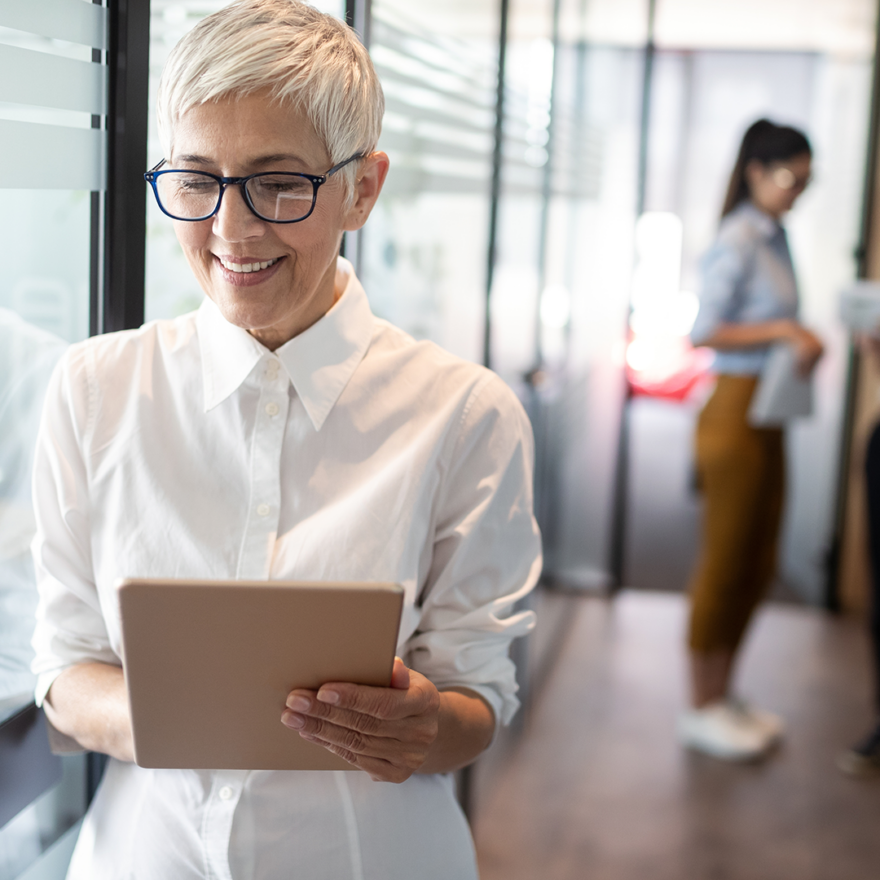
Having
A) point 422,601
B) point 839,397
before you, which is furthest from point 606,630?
point 422,601

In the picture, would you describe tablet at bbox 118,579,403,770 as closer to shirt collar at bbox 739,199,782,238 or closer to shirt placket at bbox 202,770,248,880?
shirt placket at bbox 202,770,248,880

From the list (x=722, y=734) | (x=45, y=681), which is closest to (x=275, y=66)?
(x=45, y=681)

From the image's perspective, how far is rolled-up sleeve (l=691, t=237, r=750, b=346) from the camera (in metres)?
2.98

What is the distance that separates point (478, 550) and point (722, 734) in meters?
2.31

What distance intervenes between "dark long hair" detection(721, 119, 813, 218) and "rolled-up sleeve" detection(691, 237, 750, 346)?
176mm

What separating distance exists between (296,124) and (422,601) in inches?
20.7

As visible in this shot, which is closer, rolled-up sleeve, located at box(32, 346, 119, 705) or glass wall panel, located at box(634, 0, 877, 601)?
rolled-up sleeve, located at box(32, 346, 119, 705)

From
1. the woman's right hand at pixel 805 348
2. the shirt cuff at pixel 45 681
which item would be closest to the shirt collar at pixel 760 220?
the woman's right hand at pixel 805 348

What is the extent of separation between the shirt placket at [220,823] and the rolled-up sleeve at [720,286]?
7.55 ft

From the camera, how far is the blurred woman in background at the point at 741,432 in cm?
298

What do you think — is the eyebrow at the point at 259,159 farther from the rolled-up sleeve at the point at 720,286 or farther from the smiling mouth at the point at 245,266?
the rolled-up sleeve at the point at 720,286

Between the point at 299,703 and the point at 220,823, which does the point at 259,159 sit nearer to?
the point at 299,703

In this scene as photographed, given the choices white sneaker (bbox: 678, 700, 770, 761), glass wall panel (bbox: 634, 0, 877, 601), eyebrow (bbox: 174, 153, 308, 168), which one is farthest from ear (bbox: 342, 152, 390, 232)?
glass wall panel (bbox: 634, 0, 877, 601)

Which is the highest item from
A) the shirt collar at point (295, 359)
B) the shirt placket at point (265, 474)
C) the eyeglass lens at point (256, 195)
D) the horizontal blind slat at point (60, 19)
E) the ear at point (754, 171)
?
the ear at point (754, 171)
